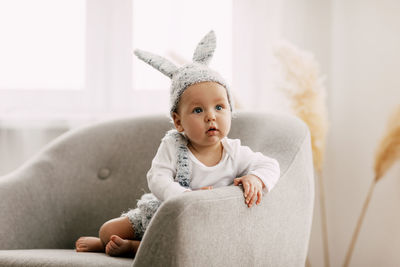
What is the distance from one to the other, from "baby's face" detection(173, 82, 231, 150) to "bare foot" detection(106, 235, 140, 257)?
31 centimetres

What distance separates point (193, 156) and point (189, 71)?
0.73 ft

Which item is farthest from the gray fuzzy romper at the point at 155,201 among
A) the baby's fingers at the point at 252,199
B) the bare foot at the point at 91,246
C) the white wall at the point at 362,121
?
the white wall at the point at 362,121

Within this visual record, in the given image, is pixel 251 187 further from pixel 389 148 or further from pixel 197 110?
pixel 389 148

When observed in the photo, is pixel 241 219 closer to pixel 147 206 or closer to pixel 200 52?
pixel 147 206

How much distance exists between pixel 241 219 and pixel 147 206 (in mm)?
324

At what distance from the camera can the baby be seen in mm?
1183

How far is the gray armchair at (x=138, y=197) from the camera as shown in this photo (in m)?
0.94

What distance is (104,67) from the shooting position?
7.25 feet

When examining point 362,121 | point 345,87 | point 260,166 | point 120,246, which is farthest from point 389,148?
point 120,246

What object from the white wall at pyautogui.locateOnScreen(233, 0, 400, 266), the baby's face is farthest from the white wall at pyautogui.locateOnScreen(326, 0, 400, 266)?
the baby's face

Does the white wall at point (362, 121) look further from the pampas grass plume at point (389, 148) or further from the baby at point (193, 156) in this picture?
the baby at point (193, 156)

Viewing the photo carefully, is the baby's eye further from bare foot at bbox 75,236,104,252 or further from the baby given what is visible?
bare foot at bbox 75,236,104,252

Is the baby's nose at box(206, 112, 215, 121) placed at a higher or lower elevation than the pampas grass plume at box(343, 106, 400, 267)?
higher

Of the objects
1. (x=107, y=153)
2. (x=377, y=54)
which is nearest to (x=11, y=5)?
(x=107, y=153)
